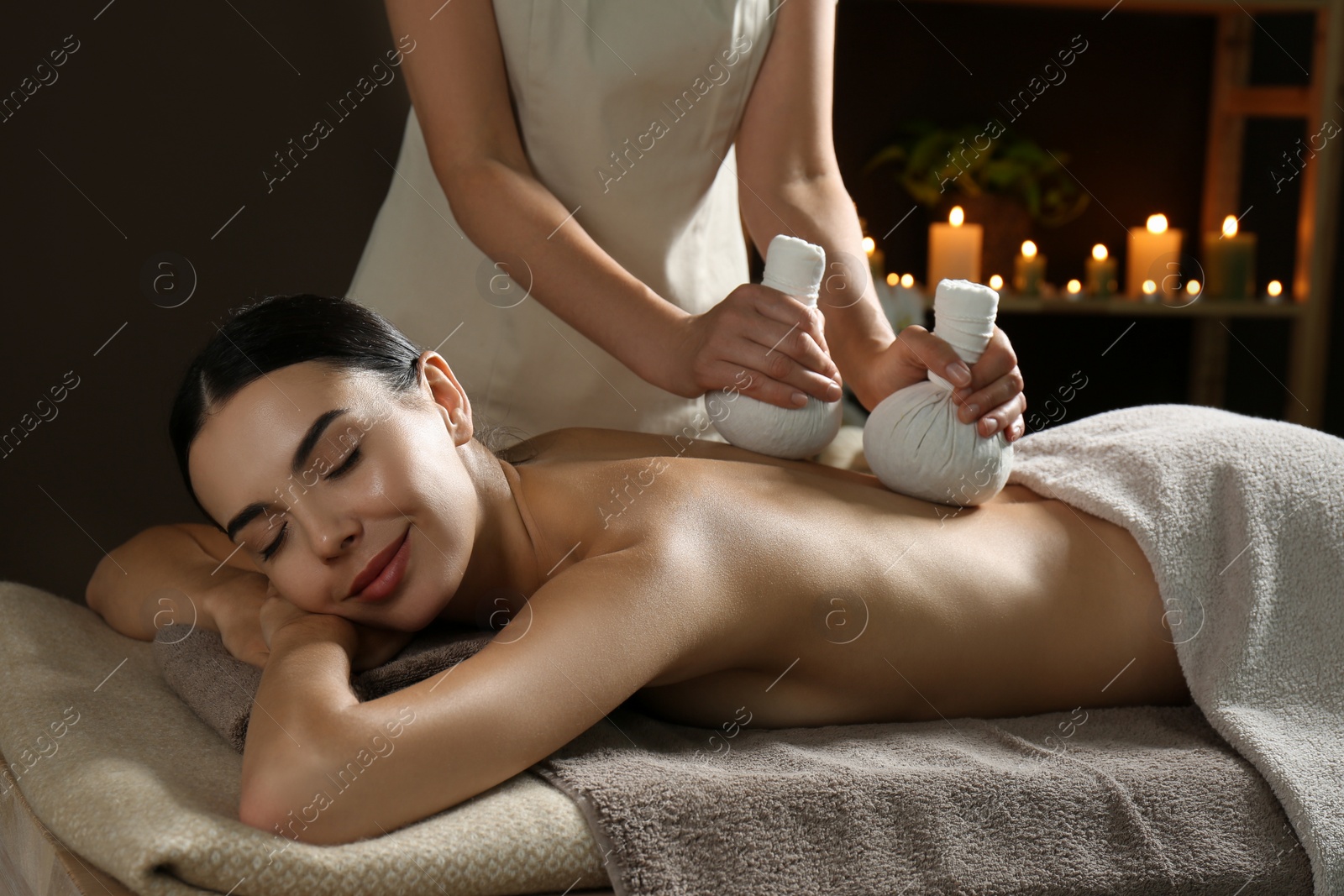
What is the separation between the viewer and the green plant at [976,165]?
2.64 metres

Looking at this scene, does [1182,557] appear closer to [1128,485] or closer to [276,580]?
[1128,485]

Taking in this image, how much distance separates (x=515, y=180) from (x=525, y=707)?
579mm

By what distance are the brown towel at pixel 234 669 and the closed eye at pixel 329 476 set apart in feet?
0.34

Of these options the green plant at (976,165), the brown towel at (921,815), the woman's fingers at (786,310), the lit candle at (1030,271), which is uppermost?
the green plant at (976,165)

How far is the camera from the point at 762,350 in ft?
3.21

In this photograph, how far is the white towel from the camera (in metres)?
0.92

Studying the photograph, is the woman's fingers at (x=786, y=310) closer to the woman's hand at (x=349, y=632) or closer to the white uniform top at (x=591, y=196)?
the white uniform top at (x=591, y=196)

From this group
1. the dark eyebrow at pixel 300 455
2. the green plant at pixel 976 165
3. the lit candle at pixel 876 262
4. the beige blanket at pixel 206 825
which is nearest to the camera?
the beige blanket at pixel 206 825

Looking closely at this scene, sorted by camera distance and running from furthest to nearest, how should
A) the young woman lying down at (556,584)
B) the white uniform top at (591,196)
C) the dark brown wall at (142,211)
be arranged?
1. the dark brown wall at (142,211)
2. the white uniform top at (591,196)
3. the young woman lying down at (556,584)

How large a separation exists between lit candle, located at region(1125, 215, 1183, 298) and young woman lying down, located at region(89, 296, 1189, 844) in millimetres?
1761

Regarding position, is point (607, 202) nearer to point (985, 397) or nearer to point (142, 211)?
point (985, 397)

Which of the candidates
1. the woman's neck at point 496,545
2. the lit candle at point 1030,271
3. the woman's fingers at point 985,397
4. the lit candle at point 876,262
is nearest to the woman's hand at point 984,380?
the woman's fingers at point 985,397

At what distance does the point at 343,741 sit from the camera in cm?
70

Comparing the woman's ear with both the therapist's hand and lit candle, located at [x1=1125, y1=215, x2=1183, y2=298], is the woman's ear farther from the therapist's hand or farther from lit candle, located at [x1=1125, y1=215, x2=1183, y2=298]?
lit candle, located at [x1=1125, y1=215, x2=1183, y2=298]
